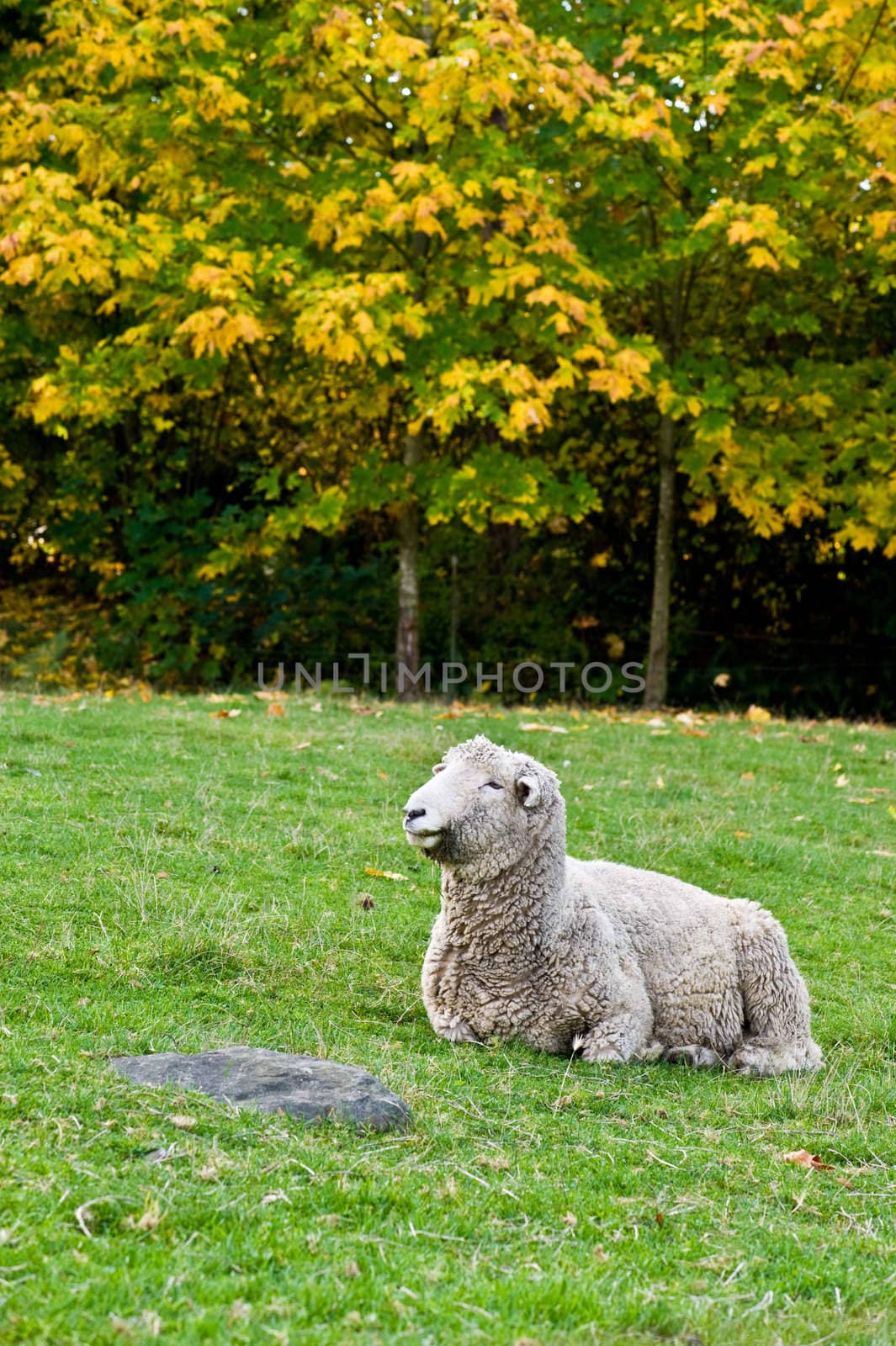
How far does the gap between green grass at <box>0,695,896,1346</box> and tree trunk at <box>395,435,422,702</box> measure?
245 inches

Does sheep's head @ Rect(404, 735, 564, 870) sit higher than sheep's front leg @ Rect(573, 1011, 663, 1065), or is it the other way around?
sheep's head @ Rect(404, 735, 564, 870)

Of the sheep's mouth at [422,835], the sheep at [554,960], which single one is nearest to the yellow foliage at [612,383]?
the sheep at [554,960]

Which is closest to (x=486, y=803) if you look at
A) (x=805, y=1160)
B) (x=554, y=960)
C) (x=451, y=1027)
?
(x=554, y=960)

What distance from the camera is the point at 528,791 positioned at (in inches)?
220

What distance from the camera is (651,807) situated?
977cm

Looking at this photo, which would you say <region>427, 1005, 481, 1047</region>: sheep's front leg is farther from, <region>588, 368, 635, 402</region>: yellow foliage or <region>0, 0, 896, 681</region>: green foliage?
<region>588, 368, 635, 402</region>: yellow foliage

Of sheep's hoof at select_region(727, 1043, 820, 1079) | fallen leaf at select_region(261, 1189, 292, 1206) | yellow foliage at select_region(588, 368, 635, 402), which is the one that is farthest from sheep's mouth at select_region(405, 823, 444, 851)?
yellow foliage at select_region(588, 368, 635, 402)

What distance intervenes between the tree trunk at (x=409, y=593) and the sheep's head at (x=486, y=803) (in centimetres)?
989

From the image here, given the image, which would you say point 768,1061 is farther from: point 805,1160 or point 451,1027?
point 451,1027

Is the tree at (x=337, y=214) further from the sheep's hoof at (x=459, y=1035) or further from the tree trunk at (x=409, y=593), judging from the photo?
the sheep's hoof at (x=459, y=1035)

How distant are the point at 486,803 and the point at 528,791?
19 centimetres

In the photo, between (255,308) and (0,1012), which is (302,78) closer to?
(255,308)

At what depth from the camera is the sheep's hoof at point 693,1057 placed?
5.78 m

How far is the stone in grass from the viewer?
4285 millimetres
